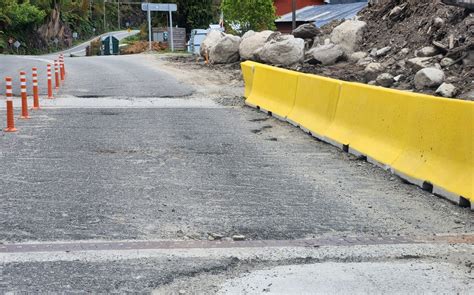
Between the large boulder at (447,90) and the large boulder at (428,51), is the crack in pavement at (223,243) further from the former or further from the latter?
the large boulder at (428,51)

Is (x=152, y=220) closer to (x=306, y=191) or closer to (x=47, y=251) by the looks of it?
(x=47, y=251)

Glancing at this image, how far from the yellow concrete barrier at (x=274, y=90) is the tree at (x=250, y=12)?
2210 centimetres

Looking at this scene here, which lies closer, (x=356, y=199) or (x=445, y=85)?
(x=356, y=199)

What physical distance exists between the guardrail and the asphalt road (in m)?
0.24

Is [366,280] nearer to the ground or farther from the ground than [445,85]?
nearer to the ground

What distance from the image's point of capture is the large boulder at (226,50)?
28750 millimetres

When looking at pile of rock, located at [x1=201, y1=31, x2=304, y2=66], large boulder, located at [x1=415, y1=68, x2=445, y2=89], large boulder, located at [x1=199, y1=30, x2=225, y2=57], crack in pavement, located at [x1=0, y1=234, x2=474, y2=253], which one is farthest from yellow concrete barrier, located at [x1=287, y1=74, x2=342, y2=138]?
large boulder, located at [x1=199, y1=30, x2=225, y2=57]

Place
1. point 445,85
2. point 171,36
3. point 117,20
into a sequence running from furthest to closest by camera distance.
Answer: point 117,20, point 171,36, point 445,85

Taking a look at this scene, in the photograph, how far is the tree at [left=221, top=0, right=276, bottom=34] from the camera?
127ft

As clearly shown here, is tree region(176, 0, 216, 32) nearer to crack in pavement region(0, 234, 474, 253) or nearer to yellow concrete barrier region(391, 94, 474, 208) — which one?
yellow concrete barrier region(391, 94, 474, 208)

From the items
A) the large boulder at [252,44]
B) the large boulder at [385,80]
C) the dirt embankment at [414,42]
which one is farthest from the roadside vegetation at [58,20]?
the large boulder at [385,80]

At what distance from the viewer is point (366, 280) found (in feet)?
17.6

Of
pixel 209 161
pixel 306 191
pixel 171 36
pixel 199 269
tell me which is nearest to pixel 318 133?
pixel 209 161

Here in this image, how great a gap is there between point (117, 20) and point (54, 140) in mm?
140922
